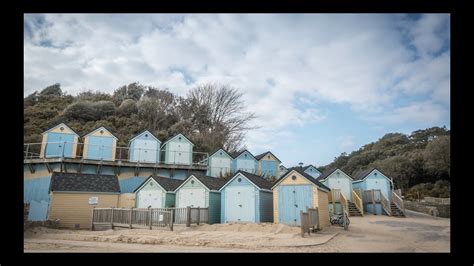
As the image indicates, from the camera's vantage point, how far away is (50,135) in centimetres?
3033

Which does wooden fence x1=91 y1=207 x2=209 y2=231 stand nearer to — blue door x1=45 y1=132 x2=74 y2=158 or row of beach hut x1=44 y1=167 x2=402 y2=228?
row of beach hut x1=44 y1=167 x2=402 y2=228

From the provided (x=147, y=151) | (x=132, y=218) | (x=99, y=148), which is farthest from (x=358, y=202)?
(x=99, y=148)

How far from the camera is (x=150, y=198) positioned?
23.5 meters

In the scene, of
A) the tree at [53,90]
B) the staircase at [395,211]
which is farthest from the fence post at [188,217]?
the tree at [53,90]

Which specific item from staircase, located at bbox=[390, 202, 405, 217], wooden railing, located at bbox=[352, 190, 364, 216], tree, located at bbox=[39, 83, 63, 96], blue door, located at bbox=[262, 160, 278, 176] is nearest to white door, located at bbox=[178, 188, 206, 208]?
wooden railing, located at bbox=[352, 190, 364, 216]

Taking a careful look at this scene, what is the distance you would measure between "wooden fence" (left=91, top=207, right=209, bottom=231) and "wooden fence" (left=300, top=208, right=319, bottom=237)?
7014 millimetres

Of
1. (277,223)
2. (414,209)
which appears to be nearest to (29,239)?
(277,223)

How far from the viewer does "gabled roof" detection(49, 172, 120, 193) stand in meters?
21.9

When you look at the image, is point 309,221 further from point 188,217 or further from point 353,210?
point 353,210

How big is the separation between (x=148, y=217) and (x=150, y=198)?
17.2ft

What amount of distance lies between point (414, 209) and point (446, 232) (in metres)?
15.1

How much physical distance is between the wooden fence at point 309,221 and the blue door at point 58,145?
23.7 metres

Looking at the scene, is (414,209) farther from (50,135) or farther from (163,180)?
(50,135)

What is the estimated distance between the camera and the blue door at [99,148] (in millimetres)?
30719
